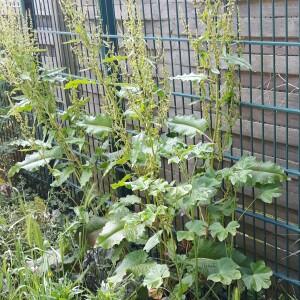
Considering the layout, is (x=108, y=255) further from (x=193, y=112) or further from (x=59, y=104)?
(x=59, y=104)

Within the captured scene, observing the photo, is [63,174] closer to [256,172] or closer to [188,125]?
[188,125]

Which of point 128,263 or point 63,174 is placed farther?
point 63,174

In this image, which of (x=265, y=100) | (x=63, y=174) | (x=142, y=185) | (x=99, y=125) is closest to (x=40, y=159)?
(x=63, y=174)

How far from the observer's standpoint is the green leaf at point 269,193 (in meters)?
3.01

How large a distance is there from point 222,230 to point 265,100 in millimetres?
858

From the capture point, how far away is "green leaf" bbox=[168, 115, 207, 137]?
321 cm

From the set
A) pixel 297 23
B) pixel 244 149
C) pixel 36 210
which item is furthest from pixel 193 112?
pixel 36 210

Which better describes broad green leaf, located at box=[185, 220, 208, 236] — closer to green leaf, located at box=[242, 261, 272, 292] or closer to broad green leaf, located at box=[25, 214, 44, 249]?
green leaf, located at box=[242, 261, 272, 292]

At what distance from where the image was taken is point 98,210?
429 cm

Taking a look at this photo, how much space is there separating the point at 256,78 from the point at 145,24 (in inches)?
41.0

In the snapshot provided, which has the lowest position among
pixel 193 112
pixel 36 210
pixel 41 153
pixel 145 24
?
pixel 36 210

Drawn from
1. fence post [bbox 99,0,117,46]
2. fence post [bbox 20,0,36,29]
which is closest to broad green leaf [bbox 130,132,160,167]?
fence post [bbox 99,0,117,46]

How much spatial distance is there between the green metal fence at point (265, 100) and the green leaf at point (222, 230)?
1.11 ft

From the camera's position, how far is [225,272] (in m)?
3.05
